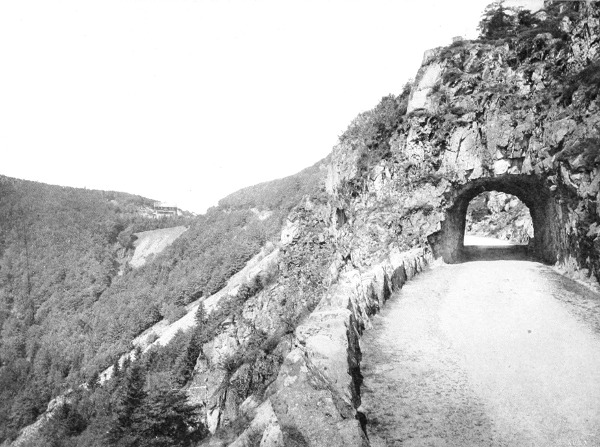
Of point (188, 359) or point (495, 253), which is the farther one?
point (188, 359)

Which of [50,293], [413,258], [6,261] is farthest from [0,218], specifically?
[413,258]

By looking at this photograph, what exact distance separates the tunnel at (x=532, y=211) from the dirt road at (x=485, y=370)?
5.73 metres

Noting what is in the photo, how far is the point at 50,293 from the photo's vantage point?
138 meters

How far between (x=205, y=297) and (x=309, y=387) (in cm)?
7744

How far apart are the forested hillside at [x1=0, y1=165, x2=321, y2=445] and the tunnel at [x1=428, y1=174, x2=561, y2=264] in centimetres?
1424

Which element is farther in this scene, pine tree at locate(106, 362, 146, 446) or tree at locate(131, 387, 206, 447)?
tree at locate(131, 387, 206, 447)

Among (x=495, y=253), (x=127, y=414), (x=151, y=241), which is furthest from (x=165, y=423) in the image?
(x=151, y=241)

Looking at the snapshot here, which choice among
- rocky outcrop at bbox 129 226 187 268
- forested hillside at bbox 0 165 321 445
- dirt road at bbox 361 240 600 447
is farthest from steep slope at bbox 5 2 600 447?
rocky outcrop at bbox 129 226 187 268

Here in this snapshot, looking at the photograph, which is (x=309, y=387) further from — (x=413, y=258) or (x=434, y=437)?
(x=413, y=258)

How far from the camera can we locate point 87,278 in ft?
454

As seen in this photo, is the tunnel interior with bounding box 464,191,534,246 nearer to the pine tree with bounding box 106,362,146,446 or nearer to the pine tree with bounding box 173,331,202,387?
the pine tree with bounding box 106,362,146,446

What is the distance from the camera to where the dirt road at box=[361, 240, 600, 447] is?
4.82m

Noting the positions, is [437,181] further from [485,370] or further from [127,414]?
[127,414]

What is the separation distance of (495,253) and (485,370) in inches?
638
